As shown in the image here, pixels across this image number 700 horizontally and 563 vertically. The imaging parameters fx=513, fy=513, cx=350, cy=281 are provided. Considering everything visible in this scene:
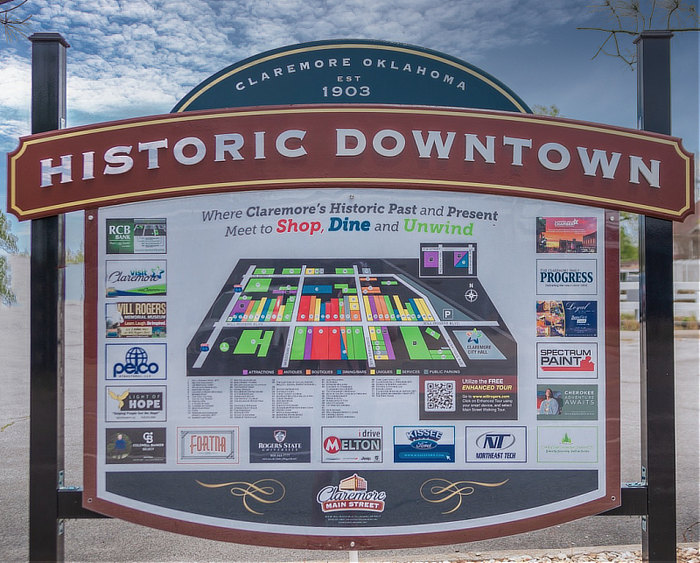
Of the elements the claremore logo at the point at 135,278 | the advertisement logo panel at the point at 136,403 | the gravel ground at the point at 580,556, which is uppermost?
the claremore logo at the point at 135,278

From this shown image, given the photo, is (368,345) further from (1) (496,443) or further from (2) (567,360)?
(2) (567,360)

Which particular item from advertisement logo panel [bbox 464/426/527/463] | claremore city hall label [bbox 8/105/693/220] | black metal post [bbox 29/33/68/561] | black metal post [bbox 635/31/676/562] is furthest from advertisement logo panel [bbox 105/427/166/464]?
black metal post [bbox 635/31/676/562]

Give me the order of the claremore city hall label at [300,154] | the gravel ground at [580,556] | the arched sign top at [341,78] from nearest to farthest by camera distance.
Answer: the claremore city hall label at [300,154]
the arched sign top at [341,78]
the gravel ground at [580,556]

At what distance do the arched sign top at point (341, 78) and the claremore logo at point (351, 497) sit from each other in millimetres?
1994

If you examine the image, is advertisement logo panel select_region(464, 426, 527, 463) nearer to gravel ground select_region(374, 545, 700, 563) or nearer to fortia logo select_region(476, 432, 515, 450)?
fortia logo select_region(476, 432, 515, 450)

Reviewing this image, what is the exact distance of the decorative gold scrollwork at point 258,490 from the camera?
2621 millimetres

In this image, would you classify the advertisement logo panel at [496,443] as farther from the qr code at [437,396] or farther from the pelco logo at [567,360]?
the pelco logo at [567,360]

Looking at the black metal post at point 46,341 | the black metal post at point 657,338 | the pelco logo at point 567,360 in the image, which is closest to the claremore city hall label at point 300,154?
the black metal post at point 46,341

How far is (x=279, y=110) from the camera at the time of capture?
100 inches

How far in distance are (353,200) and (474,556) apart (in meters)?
2.75

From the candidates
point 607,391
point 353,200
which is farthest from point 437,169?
point 607,391

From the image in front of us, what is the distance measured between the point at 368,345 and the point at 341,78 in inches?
55.4

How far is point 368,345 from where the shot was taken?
2.61 m

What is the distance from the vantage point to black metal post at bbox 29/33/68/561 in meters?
2.58
